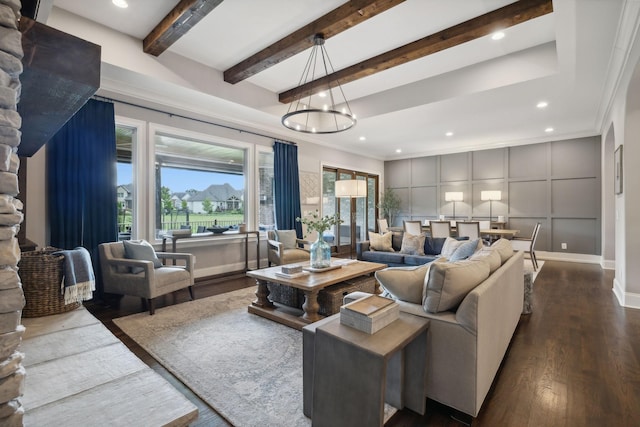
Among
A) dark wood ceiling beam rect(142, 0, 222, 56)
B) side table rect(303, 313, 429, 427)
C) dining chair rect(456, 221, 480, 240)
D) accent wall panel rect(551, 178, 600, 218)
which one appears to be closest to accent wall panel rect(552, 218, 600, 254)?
accent wall panel rect(551, 178, 600, 218)

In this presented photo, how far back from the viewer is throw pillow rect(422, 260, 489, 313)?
1700 mm

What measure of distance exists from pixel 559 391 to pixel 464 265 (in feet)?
3.60

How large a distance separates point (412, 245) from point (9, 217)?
4.65m

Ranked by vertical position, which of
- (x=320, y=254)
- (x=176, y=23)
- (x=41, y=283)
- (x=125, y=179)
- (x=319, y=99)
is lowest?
(x=41, y=283)

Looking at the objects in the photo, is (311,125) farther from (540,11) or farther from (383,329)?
(383,329)

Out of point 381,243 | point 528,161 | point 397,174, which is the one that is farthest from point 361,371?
point 397,174

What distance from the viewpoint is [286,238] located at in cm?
561

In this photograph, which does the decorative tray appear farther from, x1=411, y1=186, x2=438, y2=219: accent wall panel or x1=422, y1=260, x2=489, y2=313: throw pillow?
x1=411, y1=186, x2=438, y2=219: accent wall panel

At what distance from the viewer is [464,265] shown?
72.3 inches

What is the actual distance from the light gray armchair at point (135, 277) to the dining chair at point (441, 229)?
4.36 metres

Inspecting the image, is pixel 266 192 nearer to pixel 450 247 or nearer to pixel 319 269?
pixel 319 269

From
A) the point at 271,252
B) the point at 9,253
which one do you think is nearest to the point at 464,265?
the point at 9,253

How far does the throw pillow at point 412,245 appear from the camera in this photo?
4.83m

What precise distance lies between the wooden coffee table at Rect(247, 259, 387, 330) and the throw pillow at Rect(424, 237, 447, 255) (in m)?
1.65
